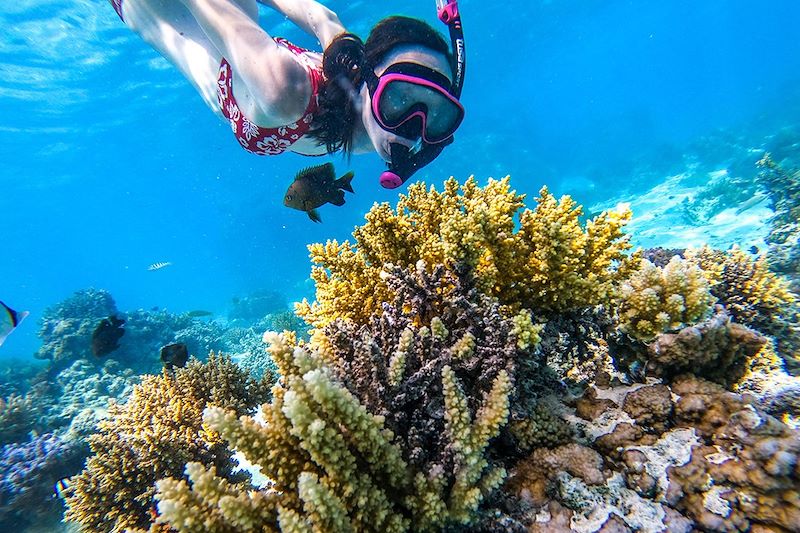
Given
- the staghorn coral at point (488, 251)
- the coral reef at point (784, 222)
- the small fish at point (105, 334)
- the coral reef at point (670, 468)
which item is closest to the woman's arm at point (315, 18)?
the staghorn coral at point (488, 251)

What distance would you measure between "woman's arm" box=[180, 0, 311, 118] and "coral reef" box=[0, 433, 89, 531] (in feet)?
25.3

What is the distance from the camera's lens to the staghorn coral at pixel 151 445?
2818 mm

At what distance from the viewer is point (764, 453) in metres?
1.40

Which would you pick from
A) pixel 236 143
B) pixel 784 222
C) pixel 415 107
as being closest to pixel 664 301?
pixel 415 107

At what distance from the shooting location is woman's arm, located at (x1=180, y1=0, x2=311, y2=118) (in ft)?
7.93

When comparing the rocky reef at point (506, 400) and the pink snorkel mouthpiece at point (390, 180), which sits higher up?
the pink snorkel mouthpiece at point (390, 180)

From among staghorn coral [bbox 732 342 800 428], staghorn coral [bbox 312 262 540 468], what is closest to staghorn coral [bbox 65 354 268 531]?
staghorn coral [bbox 312 262 540 468]

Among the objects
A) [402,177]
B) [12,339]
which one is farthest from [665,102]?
[12,339]

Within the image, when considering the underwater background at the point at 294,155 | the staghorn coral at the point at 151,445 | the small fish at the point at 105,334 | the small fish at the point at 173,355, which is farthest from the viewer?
the underwater background at the point at 294,155

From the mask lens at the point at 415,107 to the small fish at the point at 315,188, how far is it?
131cm

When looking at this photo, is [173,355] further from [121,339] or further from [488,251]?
[121,339]

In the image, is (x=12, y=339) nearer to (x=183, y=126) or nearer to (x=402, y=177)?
(x=183, y=126)

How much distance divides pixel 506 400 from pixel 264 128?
2.87 m

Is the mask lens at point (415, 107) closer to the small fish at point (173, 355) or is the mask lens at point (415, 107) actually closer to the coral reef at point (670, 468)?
the coral reef at point (670, 468)
